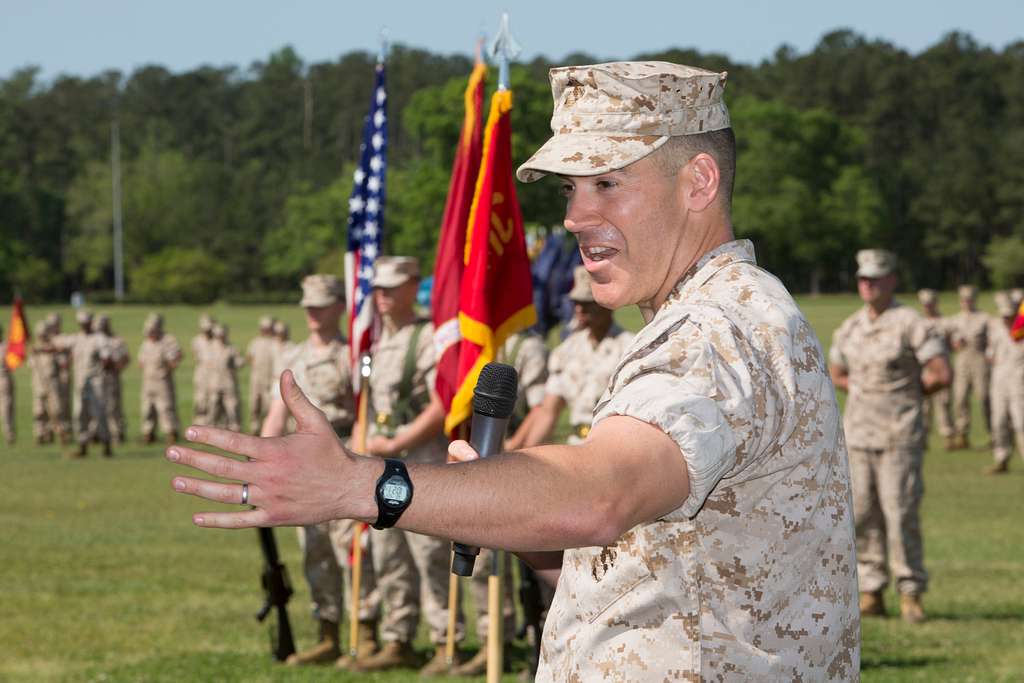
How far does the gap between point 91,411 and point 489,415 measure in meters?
25.6

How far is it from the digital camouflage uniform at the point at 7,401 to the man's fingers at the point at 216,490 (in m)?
28.1

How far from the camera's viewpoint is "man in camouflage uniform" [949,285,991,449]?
25.9m

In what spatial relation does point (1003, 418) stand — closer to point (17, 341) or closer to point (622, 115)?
point (17, 341)

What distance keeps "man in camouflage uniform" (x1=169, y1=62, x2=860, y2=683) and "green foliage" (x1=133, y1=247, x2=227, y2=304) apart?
98.5 m

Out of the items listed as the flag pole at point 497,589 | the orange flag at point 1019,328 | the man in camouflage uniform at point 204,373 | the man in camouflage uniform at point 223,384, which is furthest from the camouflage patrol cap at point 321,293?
the man in camouflage uniform at point 204,373

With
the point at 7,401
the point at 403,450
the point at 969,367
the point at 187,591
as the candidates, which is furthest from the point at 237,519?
the point at 7,401

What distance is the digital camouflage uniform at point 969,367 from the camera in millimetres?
25953

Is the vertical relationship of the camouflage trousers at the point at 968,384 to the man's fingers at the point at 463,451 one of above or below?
below

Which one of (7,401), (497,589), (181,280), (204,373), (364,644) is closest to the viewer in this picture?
Answer: (497,589)

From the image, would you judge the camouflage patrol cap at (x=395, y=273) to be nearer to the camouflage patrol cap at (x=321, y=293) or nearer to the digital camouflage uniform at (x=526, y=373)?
the camouflage patrol cap at (x=321, y=293)

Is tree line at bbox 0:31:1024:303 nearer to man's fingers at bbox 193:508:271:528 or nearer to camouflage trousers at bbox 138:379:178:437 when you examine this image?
camouflage trousers at bbox 138:379:178:437

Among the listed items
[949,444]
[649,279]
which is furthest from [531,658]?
Result: [949,444]

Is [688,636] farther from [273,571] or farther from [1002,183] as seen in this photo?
[1002,183]

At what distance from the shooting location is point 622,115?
2.52 m
